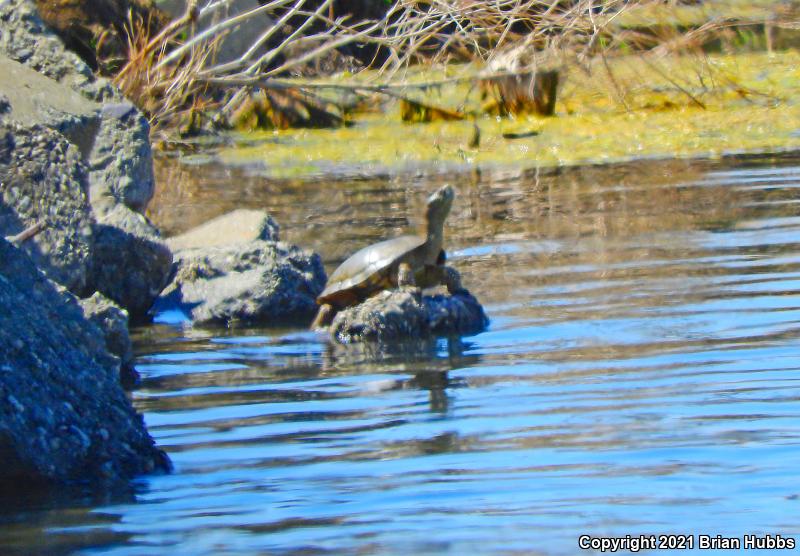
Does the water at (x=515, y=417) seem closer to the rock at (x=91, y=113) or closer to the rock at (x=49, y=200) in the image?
the rock at (x=49, y=200)

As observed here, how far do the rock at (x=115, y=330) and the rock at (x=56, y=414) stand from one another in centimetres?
131

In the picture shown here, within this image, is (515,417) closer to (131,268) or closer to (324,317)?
(324,317)

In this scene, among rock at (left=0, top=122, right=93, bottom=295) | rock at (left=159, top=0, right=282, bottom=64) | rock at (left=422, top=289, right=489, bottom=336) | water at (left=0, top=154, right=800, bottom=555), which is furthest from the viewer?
rock at (left=159, top=0, right=282, bottom=64)

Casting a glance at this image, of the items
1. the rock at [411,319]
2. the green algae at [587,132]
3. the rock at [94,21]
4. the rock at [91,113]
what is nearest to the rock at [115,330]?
the rock at [411,319]

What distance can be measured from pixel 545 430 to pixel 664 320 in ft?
6.16

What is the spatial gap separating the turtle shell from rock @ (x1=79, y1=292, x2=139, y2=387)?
1.20 m

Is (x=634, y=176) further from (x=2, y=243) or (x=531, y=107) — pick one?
(x=2, y=243)

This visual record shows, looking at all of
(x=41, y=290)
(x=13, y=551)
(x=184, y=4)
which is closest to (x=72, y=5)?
(x=184, y=4)

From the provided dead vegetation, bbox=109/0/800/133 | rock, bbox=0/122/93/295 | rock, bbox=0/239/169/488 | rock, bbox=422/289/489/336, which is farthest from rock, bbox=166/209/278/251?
rock, bbox=0/239/169/488

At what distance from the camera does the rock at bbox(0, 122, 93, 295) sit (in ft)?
21.6

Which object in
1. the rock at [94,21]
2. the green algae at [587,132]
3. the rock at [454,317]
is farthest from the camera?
the rock at [94,21]

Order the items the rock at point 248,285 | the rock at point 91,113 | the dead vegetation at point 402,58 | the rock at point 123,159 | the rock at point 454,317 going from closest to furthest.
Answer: the rock at point 454,317 → the rock at point 248,285 → the rock at point 91,113 → the rock at point 123,159 → the dead vegetation at point 402,58

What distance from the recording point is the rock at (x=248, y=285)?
7.17 m

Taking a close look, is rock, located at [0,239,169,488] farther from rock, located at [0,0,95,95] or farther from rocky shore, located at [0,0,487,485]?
rock, located at [0,0,95,95]
